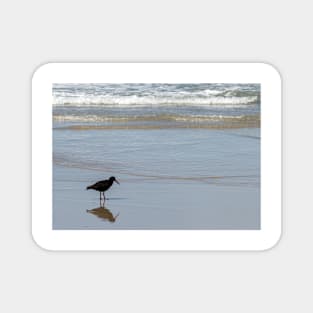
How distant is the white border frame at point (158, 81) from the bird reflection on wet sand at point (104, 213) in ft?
0.60

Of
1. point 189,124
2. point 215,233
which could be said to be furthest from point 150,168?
point 215,233

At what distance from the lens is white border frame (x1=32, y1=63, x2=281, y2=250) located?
6082 mm

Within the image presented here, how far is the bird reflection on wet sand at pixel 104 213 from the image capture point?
630 centimetres

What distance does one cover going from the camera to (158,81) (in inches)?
241

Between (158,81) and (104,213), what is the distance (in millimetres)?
1009
